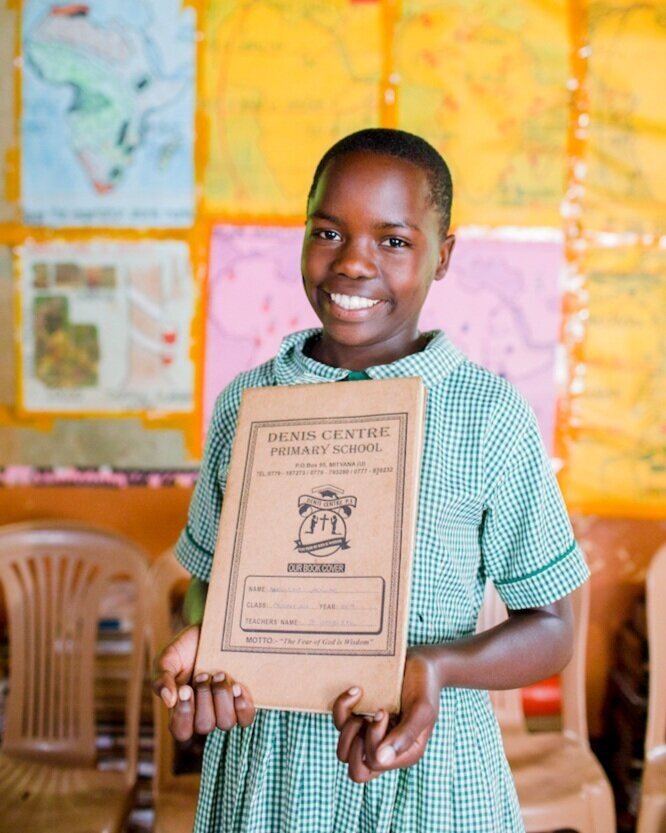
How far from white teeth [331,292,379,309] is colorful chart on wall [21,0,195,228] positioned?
1415 millimetres

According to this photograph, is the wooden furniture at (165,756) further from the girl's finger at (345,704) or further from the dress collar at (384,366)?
the girl's finger at (345,704)

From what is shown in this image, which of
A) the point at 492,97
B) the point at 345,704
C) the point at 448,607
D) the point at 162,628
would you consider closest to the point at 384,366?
the point at 448,607

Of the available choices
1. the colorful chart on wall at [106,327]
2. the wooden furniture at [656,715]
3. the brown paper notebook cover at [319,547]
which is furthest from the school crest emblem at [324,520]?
the colorful chart on wall at [106,327]

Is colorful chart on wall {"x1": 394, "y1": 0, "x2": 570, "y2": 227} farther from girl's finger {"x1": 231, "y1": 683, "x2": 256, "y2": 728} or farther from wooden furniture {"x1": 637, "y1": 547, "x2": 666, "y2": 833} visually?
girl's finger {"x1": 231, "y1": 683, "x2": 256, "y2": 728}

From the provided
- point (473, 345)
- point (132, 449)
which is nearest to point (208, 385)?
point (132, 449)

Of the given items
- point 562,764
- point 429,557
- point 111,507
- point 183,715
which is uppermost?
point 429,557

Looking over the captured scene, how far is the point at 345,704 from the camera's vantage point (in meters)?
0.74

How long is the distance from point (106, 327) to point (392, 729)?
1.76 meters

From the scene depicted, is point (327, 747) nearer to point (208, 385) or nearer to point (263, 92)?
point (208, 385)

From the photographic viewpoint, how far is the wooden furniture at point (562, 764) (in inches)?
68.2

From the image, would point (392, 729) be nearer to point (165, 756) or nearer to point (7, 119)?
point (165, 756)

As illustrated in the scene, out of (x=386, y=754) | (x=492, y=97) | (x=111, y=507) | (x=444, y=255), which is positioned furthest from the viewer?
(x=111, y=507)

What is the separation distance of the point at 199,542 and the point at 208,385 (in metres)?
1.22

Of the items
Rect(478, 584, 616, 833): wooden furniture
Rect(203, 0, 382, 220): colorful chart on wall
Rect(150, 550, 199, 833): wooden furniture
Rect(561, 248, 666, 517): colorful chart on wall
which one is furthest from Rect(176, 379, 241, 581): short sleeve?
Rect(561, 248, 666, 517): colorful chart on wall
